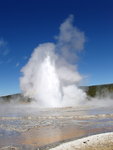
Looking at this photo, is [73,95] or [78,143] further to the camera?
[73,95]

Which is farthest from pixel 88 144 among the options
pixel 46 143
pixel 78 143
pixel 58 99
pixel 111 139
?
pixel 58 99

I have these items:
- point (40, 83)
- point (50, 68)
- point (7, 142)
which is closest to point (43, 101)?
point (40, 83)

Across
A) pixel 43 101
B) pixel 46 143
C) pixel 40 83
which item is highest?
pixel 40 83

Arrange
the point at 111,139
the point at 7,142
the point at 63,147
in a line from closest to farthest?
1. the point at 63,147
2. the point at 111,139
3. the point at 7,142

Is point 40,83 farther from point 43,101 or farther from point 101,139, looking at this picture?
point 101,139

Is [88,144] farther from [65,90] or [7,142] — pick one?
[65,90]

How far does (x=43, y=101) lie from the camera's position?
5672 cm

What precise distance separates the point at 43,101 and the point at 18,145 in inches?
1721

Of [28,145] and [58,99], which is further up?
Answer: [58,99]

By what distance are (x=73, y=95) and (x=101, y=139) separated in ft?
147

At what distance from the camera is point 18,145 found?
13078 millimetres

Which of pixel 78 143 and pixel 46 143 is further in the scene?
pixel 46 143

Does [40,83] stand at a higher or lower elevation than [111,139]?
higher

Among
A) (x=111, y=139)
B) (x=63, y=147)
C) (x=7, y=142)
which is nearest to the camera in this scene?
(x=63, y=147)
